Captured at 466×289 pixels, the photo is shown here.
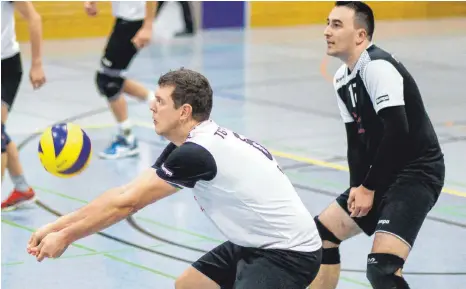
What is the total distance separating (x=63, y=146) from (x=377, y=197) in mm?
2140

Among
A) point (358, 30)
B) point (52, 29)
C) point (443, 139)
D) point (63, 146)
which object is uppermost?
point (358, 30)

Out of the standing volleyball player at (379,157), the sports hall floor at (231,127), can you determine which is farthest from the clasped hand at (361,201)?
the sports hall floor at (231,127)

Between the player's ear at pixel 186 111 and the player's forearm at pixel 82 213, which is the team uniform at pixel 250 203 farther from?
the player's forearm at pixel 82 213

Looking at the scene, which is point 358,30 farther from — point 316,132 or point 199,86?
→ point 316,132

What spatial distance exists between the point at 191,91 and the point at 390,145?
1.25 metres

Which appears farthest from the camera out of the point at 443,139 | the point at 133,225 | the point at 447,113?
the point at 447,113

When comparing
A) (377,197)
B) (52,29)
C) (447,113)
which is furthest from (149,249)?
(52,29)

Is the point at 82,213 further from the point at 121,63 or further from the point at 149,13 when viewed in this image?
the point at 121,63

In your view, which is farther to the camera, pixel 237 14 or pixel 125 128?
pixel 237 14

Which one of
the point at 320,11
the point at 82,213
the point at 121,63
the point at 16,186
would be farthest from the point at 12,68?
the point at 320,11

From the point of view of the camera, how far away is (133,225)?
8.05m

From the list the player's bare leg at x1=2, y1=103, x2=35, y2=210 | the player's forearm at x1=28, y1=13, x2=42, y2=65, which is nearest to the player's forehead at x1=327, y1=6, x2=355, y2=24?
the player's forearm at x1=28, y1=13, x2=42, y2=65

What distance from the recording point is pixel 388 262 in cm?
537

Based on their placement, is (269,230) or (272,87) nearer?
(269,230)
